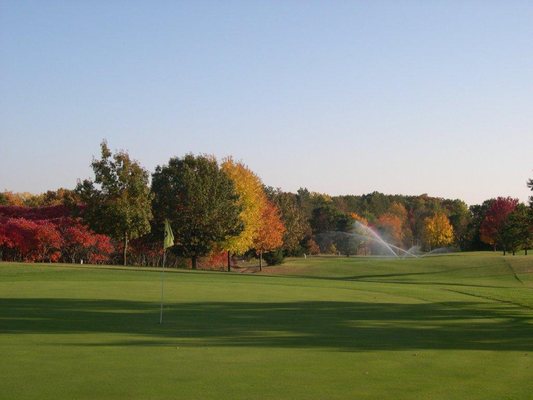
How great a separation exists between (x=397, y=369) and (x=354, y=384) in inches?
67.7

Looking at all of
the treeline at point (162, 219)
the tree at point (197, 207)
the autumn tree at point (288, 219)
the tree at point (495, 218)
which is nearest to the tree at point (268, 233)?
the treeline at point (162, 219)

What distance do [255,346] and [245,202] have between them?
175 ft

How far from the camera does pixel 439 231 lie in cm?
12681

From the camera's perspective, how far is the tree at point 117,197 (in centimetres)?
5547

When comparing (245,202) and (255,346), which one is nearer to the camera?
(255,346)

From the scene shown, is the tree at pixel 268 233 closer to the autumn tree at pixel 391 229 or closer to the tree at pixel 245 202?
the tree at pixel 245 202

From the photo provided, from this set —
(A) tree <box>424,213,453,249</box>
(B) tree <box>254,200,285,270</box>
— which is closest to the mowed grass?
(B) tree <box>254,200,285,270</box>

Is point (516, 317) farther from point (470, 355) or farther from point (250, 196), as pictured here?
point (250, 196)

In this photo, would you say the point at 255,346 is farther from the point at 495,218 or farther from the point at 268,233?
the point at 495,218

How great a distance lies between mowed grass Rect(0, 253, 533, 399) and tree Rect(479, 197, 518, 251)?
63353mm

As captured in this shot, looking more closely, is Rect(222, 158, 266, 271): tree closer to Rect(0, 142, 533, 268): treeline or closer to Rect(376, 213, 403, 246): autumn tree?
Rect(0, 142, 533, 268): treeline

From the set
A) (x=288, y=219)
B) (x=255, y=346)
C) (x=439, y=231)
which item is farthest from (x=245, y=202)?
(x=439, y=231)

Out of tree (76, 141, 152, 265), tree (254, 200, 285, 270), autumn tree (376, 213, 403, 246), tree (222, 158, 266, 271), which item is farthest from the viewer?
autumn tree (376, 213, 403, 246)

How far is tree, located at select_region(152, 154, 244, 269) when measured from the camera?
6475 centimetres
